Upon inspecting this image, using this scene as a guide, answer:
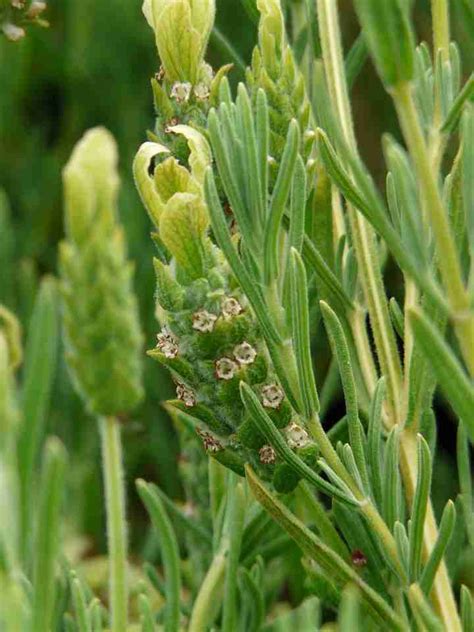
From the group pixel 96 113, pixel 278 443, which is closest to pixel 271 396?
pixel 278 443

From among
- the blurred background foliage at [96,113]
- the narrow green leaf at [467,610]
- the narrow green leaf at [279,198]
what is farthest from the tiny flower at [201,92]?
the blurred background foliage at [96,113]

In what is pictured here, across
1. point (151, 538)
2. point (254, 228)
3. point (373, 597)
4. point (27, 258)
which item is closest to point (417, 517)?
point (373, 597)

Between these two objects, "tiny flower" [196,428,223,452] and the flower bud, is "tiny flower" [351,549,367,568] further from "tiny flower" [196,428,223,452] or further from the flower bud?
the flower bud

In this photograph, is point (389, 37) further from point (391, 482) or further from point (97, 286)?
point (391, 482)

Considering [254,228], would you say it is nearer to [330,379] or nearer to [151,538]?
[330,379]

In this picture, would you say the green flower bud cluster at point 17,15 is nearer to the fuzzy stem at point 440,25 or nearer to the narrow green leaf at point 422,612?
the fuzzy stem at point 440,25

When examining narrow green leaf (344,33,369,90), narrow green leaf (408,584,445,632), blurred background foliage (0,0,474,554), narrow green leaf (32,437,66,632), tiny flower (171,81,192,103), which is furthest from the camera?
blurred background foliage (0,0,474,554)

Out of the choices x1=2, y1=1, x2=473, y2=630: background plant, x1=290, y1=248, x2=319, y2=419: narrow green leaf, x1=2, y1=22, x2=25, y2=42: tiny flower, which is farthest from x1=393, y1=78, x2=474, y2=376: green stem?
x1=2, y1=22, x2=25, y2=42: tiny flower
